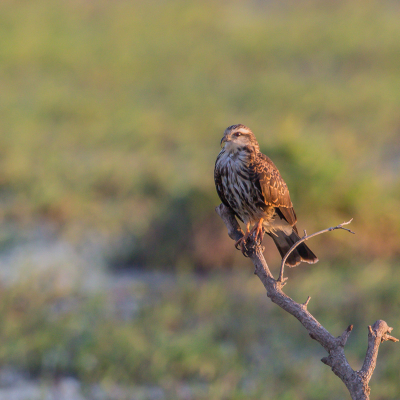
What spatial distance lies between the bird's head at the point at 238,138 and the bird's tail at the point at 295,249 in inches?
20.7

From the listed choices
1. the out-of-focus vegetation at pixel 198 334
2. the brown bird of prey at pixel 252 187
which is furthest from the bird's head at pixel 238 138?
the out-of-focus vegetation at pixel 198 334

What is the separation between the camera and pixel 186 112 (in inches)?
536

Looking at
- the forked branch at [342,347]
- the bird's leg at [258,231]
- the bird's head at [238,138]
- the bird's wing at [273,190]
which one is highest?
the bird's head at [238,138]

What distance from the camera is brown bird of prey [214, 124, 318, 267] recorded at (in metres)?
3.52

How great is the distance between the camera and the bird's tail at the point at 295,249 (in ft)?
11.5

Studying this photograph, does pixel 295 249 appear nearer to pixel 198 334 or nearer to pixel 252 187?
pixel 252 187

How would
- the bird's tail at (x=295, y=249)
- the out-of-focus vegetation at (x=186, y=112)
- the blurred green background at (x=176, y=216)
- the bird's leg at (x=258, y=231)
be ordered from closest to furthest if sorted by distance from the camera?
the bird's leg at (x=258, y=231) → the bird's tail at (x=295, y=249) → the blurred green background at (x=176, y=216) → the out-of-focus vegetation at (x=186, y=112)

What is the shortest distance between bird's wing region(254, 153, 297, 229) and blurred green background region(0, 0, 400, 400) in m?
1.62

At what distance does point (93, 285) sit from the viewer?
6.65 meters

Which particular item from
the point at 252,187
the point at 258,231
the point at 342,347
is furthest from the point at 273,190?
the point at 342,347

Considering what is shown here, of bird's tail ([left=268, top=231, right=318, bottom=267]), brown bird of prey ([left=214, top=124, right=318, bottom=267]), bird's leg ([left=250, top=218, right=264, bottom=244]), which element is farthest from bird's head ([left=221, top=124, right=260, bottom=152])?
bird's tail ([left=268, top=231, right=318, bottom=267])

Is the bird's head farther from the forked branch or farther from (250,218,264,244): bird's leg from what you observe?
the forked branch

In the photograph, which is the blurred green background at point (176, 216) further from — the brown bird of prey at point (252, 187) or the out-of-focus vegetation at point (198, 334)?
the brown bird of prey at point (252, 187)

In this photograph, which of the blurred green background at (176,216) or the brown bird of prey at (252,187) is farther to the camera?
the blurred green background at (176,216)
